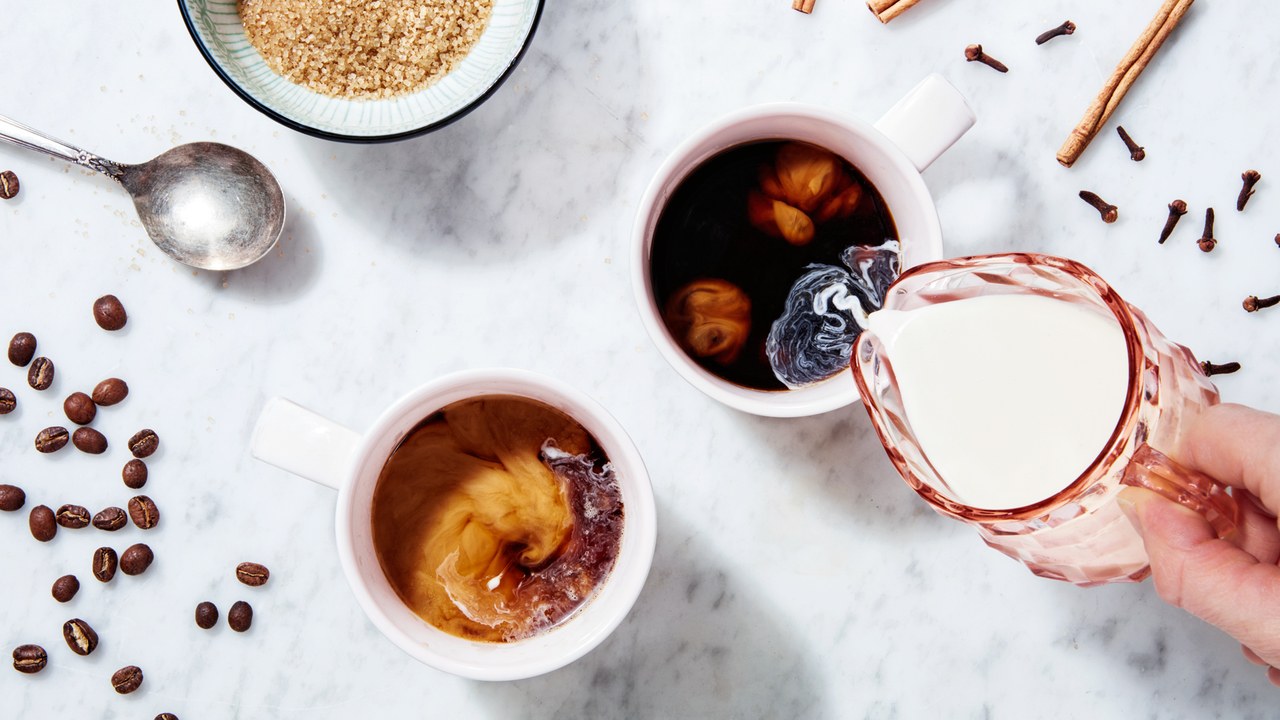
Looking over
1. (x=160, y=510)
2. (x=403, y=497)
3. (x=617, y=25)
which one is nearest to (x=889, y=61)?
(x=617, y=25)

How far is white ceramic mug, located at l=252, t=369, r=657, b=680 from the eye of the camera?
0.86 metres

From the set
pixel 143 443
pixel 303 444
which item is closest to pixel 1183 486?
pixel 303 444

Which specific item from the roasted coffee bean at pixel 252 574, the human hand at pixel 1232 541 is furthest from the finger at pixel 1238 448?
the roasted coffee bean at pixel 252 574

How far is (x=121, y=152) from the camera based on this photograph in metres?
1.07

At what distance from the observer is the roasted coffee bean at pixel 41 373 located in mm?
1061

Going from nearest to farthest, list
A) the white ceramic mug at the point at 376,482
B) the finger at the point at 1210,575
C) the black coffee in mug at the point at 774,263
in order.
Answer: the finger at the point at 1210,575, the white ceramic mug at the point at 376,482, the black coffee in mug at the point at 774,263

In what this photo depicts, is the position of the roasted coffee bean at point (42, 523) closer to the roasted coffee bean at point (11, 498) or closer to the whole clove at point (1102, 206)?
the roasted coffee bean at point (11, 498)

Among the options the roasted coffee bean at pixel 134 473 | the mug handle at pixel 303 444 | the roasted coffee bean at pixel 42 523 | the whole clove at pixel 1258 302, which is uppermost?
the whole clove at pixel 1258 302

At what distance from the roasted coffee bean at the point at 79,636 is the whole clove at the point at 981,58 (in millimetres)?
1146

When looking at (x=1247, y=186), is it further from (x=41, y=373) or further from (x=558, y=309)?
(x=41, y=373)

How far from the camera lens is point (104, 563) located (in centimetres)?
106

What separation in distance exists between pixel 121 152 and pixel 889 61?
2.80ft

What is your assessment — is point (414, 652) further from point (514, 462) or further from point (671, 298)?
point (671, 298)

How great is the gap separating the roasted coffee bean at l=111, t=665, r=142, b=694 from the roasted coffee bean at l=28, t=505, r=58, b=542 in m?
0.17
